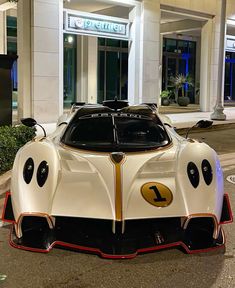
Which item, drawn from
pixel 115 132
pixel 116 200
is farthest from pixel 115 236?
pixel 115 132

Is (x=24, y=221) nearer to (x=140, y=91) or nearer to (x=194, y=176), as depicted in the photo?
(x=194, y=176)

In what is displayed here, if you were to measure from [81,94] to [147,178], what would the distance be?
64.8ft

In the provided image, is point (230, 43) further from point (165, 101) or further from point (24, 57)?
point (24, 57)

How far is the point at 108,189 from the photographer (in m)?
4.07

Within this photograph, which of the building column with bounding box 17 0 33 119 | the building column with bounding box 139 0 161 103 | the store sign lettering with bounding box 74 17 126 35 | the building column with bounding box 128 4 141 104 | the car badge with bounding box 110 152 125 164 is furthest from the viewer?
the building column with bounding box 139 0 161 103

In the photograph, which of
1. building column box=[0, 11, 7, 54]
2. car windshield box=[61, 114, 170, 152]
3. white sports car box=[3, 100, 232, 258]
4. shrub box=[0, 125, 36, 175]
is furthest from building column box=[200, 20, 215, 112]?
white sports car box=[3, 100, 232, 258]

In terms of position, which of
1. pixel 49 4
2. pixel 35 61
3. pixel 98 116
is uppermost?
pixel 49 4

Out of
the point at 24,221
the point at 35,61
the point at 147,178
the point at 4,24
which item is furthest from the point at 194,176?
the point at 4,24

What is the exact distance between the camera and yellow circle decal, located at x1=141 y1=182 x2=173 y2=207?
13.0 feet

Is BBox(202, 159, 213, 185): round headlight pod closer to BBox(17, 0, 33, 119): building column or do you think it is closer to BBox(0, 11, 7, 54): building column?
BBox(17, 0, 33, 119): building column

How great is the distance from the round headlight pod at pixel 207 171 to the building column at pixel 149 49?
14.2 meters

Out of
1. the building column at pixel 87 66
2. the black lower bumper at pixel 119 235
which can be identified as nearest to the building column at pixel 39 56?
the building column at pixel 87 66

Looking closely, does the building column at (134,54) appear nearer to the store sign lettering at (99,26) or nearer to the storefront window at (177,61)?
the store sign lettering at (99,26)

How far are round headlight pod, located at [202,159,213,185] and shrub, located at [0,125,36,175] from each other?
142 inches
